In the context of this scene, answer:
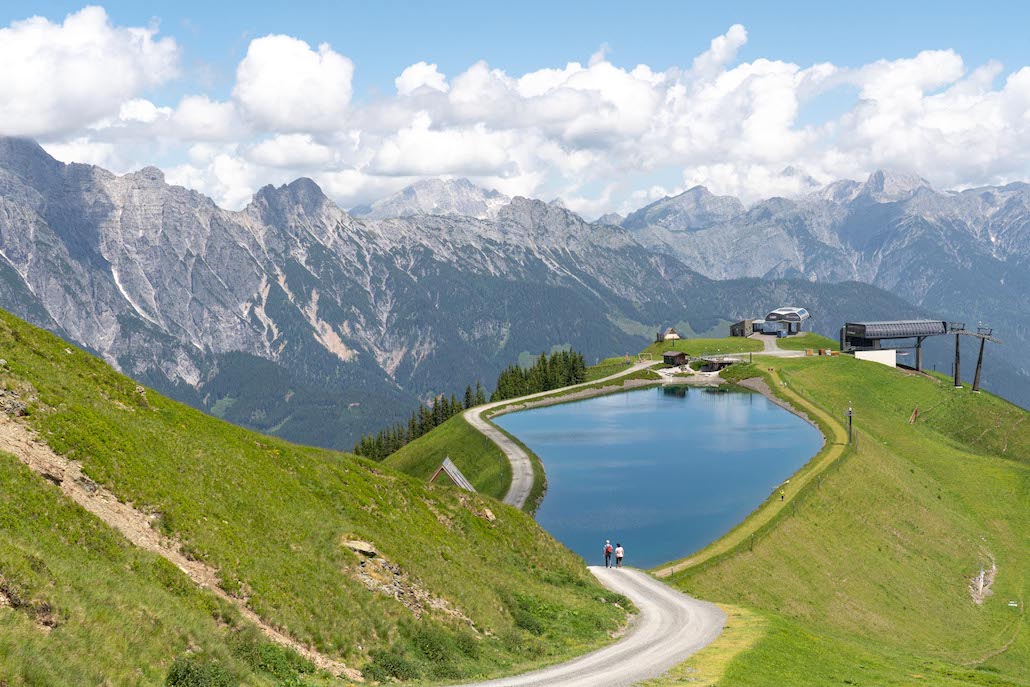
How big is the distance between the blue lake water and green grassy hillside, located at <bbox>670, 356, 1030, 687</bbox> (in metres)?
8.49

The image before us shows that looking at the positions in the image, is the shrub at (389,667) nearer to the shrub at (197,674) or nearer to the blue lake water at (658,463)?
the shrub at (197,674)

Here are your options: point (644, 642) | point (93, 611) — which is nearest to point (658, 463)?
point (644, 642)

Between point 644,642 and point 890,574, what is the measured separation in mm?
51507

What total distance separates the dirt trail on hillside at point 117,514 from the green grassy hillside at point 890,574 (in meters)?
18.4

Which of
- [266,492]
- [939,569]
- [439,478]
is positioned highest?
[266,492]

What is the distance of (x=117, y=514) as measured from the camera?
3606 centimetres

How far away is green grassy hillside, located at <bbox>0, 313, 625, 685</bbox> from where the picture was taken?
28.2m

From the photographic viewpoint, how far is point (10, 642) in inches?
928

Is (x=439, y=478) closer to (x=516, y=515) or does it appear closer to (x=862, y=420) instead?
(x=516, y=515)

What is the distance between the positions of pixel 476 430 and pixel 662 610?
296 ft

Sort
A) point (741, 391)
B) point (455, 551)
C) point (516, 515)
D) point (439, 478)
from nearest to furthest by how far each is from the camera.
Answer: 1. point (455, 551)
2. point (516, 515)
3. point (439, 478)
4. point (741, 391)

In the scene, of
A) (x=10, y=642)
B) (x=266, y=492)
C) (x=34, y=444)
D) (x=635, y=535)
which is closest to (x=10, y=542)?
(x=10, y=642)

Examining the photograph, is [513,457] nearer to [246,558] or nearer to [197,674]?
[246,558]

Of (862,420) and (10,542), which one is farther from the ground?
(10,542)
